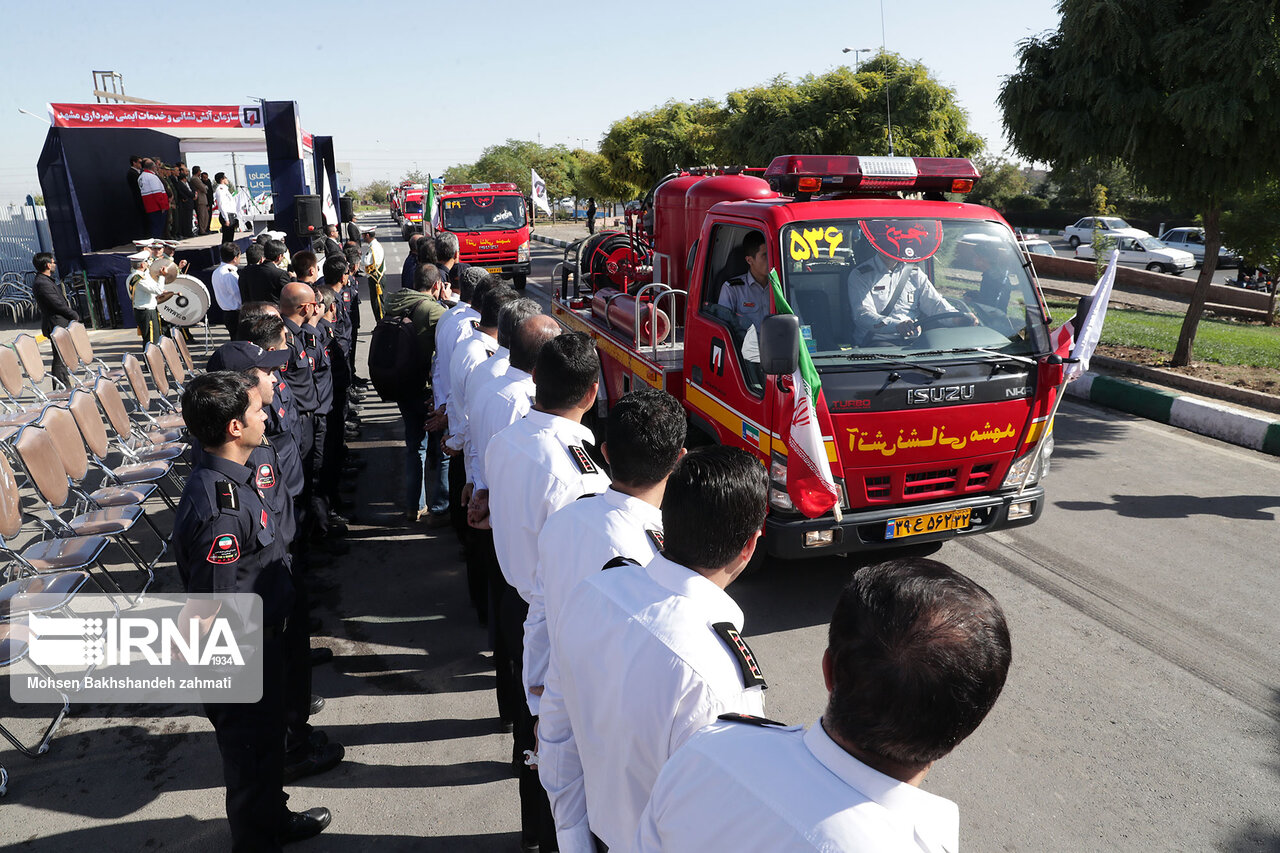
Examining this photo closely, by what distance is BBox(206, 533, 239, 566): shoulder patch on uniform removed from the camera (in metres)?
2.80

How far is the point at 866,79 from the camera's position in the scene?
18.8 meters

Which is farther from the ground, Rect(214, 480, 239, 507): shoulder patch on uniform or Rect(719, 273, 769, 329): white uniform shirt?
Rect(719, 273, 769, 329): white uniform shirt

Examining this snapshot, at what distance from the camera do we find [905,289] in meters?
4.80

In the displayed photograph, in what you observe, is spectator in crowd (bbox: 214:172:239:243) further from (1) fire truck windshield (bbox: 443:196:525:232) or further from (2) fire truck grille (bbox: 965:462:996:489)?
(2) fire truck grille (bbox: 965:462:996:489)

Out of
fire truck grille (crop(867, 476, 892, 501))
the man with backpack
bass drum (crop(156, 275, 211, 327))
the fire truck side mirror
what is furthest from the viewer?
bass drum (crop(156, 275, 211, 327))

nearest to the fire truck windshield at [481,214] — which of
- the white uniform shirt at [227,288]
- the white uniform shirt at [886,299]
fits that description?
the white uniform shirt at [227,288]

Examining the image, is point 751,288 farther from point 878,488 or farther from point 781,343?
point 878,488

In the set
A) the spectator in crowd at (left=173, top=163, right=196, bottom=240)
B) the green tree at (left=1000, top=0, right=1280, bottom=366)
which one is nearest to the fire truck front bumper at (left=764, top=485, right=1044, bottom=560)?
the green tree at (left=1000, top=0, right=1280, bottom=366)

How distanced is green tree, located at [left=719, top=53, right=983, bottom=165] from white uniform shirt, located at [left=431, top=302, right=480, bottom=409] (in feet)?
41.7

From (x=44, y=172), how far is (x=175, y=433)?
12.0 metres

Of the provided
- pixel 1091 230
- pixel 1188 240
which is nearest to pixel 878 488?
pixel 1188 240

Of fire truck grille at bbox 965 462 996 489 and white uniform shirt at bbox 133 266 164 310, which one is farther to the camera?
white uniform shirt at bbox 133 266 164 310

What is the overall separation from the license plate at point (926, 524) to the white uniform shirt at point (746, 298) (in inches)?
54.1

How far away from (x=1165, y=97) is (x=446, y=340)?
8.81 metres
